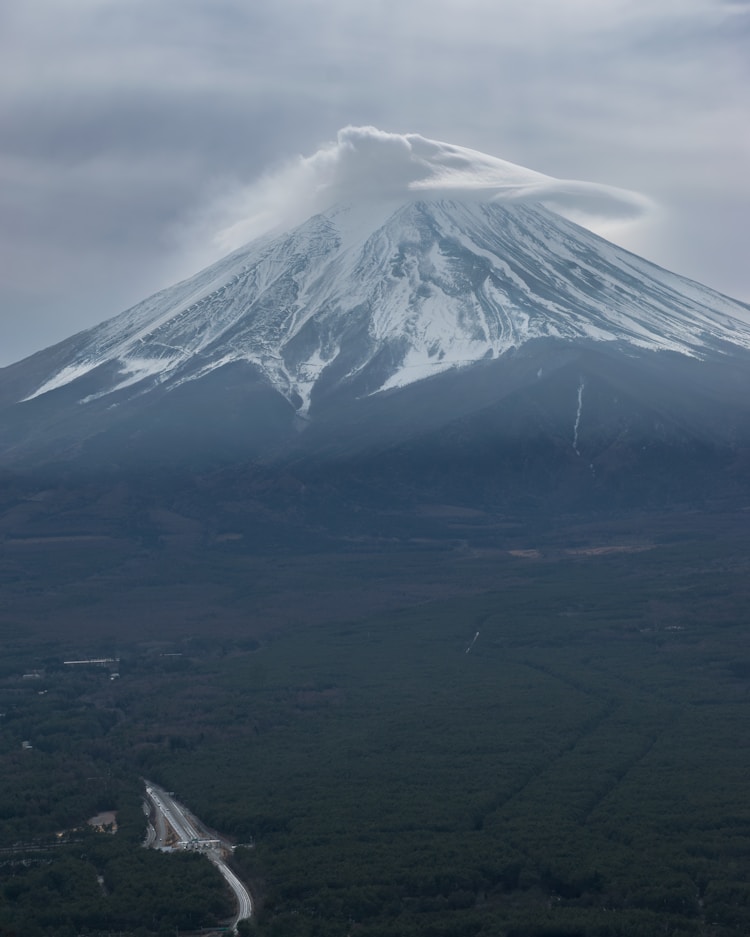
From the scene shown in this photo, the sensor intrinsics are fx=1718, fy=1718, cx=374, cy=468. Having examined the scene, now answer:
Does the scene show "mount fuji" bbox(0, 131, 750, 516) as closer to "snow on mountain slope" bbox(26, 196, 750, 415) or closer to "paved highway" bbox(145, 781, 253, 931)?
"snow on mountain slope" bbox(26, 196, 750, 415)

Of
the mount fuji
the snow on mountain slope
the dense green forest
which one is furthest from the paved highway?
the snow on mountain slope

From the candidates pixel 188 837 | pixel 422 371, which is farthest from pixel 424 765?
pixel 422 371

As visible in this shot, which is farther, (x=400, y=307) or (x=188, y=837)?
(x=400, y=307)

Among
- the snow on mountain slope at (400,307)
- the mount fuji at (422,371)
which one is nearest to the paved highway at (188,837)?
the mount fuji at (422,371)

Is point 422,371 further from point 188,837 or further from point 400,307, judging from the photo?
point 188,837

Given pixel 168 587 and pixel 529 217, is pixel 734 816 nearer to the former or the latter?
pixel 168 587

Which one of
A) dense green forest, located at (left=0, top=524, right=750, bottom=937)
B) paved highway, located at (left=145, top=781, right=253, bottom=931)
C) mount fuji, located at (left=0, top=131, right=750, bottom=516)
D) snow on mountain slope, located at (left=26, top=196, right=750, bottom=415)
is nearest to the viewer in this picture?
dense green forest, located at (left=0, top=524, right=750, bottom=937)

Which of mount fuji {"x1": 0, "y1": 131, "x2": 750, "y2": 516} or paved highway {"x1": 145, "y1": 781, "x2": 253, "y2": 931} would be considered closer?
paved highway {"x1": 145, "y1": 781, "x2": 253, "y2": 931}
